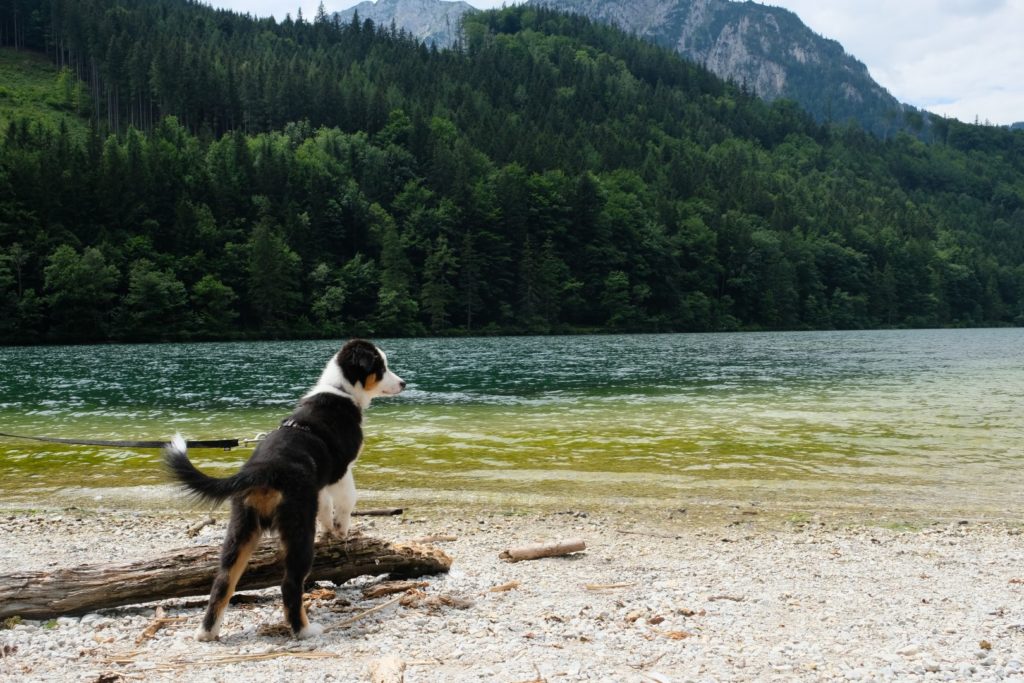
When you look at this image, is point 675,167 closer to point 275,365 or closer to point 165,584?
point 275,365

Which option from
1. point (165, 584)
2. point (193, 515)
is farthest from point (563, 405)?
point (165, 584)

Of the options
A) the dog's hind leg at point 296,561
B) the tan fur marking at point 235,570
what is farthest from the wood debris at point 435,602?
the tan fur marking at point 235,570

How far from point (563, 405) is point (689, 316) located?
94585 mm

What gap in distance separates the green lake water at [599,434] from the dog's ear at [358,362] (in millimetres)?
6420

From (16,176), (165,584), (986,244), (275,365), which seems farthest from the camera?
(986,244)

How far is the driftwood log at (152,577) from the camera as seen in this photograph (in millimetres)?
6234

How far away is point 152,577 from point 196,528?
418cm

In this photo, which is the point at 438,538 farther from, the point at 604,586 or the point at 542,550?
the point at 604,586

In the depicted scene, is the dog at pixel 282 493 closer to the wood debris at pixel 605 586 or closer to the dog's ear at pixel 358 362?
the dog's ear at pixel 358 362

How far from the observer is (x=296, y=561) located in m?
5.89

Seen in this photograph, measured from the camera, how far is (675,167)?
16025 centimetres

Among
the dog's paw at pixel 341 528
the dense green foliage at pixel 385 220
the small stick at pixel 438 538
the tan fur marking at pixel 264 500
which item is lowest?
the small stick at pixel 438 538

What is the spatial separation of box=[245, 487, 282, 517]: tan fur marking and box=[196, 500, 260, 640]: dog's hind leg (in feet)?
0.15

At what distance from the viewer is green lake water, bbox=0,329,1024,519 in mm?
13594
